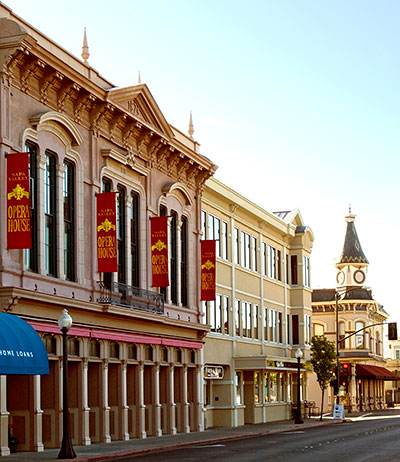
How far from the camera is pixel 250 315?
179ft

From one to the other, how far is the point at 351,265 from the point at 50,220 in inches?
2619

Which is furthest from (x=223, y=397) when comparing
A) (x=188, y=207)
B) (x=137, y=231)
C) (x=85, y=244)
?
(x=85, y=244)

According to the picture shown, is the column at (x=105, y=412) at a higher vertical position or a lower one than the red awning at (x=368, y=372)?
higher

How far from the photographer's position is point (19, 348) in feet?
83.8

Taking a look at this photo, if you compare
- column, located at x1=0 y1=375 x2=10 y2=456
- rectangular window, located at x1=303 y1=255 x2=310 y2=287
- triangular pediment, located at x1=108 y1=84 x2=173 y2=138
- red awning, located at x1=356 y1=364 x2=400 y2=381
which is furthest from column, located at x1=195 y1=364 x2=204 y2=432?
red awning, located at x1=356 y1=364 x2=400 y2=381

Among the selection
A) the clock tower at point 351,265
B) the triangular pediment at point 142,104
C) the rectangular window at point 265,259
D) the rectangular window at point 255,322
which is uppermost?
the triangular pediment at point 142,104

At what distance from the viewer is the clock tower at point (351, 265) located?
94125 mm

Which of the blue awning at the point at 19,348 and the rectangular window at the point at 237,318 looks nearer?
the blue awning at the point at 19,348

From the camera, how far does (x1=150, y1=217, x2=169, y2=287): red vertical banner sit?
1497 inches

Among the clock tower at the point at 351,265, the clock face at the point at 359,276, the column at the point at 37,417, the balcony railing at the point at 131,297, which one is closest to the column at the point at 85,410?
the balcony railing at the point at 131,297

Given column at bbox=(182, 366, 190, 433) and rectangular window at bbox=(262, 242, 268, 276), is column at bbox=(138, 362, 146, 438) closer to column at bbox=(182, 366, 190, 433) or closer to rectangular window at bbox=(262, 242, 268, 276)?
column at bbox=(182, 366, 190, 433)

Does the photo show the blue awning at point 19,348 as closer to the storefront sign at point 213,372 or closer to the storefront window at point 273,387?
the storefront sign at point 213,372

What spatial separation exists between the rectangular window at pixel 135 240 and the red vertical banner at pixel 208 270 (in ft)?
21.9

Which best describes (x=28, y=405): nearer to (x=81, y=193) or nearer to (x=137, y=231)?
(x=81, y=193)
